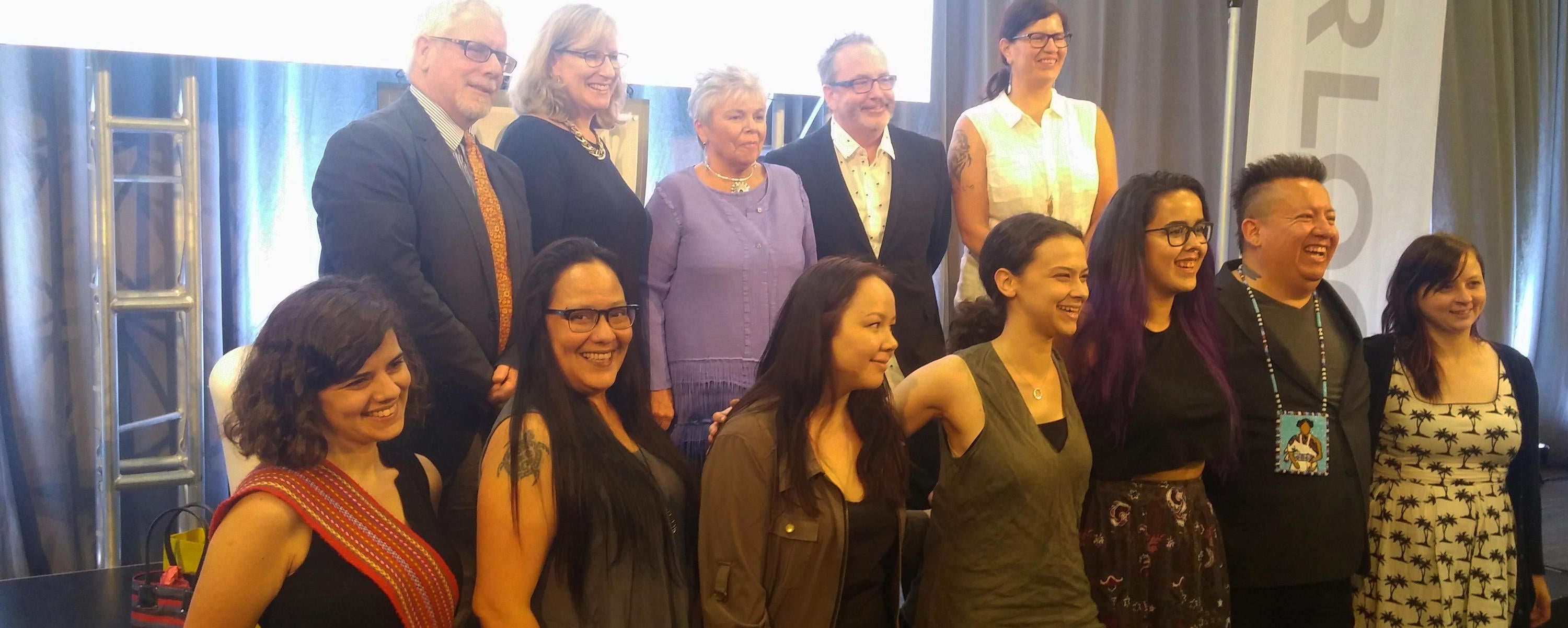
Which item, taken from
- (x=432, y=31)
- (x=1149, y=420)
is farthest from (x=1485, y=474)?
(x=432, y=31)

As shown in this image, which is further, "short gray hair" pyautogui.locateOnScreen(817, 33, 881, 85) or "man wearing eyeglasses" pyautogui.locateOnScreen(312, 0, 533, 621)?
"short gray hair" pyautogui.locateOnScreen(817, 33, 881, 85)

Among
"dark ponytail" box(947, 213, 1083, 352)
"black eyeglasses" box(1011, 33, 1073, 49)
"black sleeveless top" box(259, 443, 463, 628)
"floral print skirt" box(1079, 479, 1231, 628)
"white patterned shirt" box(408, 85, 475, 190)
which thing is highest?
"black eyeglasses" box(1011, 33, 1073, 49)

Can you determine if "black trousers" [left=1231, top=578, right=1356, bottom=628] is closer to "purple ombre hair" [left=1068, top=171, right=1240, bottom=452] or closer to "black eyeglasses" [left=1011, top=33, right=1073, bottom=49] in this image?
"purple ombre hair" [left=1068, top=171, right=1240, bottom=452]

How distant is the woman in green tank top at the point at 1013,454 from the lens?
192 centimetres

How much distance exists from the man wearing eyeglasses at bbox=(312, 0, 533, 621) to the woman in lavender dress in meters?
0.37

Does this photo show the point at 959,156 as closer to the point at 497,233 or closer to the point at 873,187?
the point at 873,187

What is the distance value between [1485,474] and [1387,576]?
1.11ft

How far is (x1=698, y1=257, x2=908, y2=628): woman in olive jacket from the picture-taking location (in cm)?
179

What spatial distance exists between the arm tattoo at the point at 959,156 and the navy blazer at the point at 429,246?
1.25 m

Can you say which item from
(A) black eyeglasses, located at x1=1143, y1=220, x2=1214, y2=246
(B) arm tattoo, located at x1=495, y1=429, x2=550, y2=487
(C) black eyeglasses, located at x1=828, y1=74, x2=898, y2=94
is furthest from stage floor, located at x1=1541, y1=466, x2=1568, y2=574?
(B) arm tattoo, located at x1=495, y1=429, x2=550, y2=487

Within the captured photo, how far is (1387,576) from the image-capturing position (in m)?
2.50

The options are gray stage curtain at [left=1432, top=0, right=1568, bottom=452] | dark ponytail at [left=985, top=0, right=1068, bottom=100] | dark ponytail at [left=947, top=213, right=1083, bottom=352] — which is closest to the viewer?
dark ponytail at [left=947, top=213, right=1083, bottom=352]

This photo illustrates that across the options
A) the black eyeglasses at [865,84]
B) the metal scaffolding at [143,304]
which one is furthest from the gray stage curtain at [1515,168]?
the metal scaffolding at [143,304]

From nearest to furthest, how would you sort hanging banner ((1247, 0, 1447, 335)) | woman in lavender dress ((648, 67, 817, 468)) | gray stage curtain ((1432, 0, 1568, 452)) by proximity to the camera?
woman in lavender dress ((648, 67, 817, 468)) < hanging banner ((1247, 0, 1447, 335)) < gray stage curtain ((1432, 0, 1568, 452))
